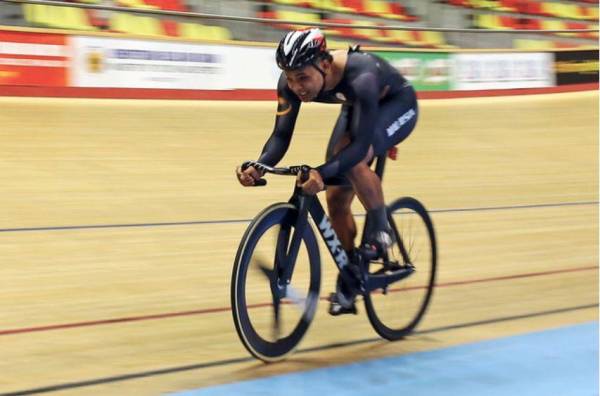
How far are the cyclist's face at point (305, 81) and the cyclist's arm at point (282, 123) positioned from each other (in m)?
0.09

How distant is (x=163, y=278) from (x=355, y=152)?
161cm

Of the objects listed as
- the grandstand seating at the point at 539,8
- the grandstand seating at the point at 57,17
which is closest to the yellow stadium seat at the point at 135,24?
the grandstand seating at the point at 57,17

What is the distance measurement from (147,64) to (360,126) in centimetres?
655

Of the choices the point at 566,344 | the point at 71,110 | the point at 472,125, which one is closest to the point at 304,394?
the point at 566,344

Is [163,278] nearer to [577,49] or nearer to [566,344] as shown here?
[566,344]

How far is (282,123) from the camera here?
3.04m

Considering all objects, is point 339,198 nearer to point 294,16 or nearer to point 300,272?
point 300,272

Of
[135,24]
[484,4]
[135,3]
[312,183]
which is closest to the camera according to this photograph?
[312,183]

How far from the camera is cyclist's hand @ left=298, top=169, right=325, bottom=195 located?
2.75m

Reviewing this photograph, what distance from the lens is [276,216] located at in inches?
114

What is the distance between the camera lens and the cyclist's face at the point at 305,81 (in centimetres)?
284

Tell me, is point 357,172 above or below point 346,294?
above

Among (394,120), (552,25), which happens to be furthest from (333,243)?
(552,25)

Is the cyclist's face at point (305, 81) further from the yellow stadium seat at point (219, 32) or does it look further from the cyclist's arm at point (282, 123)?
the yellow stadium seat at point (219, 32)
